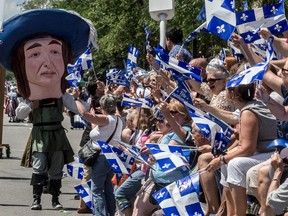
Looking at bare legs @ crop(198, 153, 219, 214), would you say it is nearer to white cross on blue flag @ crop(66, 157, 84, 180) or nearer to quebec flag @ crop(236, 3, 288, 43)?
quebec flag @ crop(236, 3, 288, 43)

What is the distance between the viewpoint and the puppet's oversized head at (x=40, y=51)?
31.0 feet

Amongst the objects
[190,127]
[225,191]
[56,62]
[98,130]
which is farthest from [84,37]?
[225,191]

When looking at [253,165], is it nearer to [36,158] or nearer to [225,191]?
[225,191]

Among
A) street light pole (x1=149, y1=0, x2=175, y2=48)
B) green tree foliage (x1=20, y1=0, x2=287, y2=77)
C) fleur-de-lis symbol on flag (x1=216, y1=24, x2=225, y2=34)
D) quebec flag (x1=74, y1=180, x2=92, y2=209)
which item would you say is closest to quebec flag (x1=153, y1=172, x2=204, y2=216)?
fleur-de-lis symbol on flag (x1=216, y1=24, x2=225, y2=34)

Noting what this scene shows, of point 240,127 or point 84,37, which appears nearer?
point 240,127

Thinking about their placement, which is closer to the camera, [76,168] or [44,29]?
[44,29]

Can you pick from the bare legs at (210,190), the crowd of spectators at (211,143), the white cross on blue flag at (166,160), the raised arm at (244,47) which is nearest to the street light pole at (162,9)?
the crowd of spectators at (211,143)

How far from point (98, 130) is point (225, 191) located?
8.84 feet

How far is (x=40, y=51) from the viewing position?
9.58 m

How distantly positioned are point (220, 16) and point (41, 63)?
9.32 feet

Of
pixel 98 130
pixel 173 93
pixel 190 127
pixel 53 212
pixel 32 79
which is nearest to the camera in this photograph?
pixel 173 93

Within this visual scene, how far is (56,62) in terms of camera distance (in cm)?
972

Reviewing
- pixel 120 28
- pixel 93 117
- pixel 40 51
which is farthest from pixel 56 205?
pixel 120 28

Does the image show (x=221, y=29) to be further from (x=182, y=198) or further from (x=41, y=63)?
(x=41, y=63)
